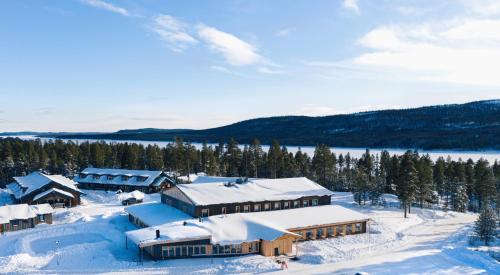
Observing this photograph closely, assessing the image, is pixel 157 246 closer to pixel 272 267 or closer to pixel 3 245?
pixel 272 267

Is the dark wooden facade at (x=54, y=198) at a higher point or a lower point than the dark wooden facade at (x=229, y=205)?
lower

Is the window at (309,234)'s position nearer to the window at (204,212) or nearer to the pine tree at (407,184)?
the window at (204,212)

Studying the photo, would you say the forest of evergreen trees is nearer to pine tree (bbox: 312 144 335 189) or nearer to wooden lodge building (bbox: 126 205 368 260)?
pine tree (bbox: 312 144 335 189)

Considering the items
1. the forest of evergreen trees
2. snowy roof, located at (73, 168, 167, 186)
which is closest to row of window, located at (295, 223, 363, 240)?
the forest of evergreen trees

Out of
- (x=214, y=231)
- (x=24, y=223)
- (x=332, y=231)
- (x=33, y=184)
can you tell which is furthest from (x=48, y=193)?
(x=332, y=231)

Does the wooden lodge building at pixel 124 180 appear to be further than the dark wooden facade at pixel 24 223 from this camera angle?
Yes

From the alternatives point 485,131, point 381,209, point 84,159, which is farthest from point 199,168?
point 485,131

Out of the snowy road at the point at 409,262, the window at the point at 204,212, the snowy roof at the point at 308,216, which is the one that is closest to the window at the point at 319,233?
the snowy roof at the point at 308,216

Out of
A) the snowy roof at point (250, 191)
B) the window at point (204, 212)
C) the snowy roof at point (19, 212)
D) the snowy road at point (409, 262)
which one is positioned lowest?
the snowy road at point (409, 262)
